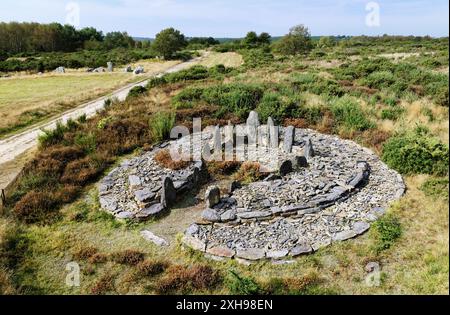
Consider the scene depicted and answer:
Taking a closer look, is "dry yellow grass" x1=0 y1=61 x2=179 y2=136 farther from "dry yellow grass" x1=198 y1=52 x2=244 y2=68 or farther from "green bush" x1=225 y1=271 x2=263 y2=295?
"green bush" x1=225 y1=271 x2=263 y2=295

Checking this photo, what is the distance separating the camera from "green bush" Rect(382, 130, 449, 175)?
1252 cm

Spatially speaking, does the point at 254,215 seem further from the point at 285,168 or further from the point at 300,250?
the point at 285,168

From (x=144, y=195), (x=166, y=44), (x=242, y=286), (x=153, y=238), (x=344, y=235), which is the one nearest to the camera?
(x=242, y=286)

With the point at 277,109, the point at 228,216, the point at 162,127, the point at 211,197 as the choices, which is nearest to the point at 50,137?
the point at 162,127

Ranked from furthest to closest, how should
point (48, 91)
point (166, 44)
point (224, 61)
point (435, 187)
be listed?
point (166, 44)
point (224, 61)
point (48, 91)
point (435, 187)

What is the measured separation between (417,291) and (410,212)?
3.55 meters

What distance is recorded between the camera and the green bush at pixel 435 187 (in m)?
11.1

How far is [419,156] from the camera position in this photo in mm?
13016

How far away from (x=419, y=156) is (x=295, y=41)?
1692 inches

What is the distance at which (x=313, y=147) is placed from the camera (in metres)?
15.6

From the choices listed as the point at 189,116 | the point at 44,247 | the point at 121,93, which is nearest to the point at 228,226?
the point at 44,247

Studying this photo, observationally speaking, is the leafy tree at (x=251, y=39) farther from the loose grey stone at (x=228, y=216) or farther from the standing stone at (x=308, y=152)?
the loose grey stone at (x=228, y=216)

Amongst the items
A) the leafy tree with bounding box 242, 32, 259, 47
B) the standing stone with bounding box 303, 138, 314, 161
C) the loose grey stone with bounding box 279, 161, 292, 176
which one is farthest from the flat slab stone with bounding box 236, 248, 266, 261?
the leafy tree with bounding box 242, 32, 259, 47
